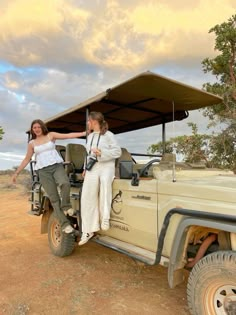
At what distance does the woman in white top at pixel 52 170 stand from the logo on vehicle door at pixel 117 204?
3.61ft

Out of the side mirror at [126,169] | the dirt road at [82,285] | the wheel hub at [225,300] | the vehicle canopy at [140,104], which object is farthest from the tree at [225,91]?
the wheel hub at [225,300]

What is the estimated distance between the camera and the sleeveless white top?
543 cm

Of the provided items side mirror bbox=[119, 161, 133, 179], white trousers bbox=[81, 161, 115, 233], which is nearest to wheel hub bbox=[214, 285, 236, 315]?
side mirror bbox=[119, 161, 133, 179]

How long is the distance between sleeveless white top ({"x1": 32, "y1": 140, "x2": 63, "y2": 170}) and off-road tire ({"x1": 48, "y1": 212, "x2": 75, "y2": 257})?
3.38 feet

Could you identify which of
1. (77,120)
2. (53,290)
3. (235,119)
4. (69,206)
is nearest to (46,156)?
(69,206)

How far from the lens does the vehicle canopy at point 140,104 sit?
4.63 m

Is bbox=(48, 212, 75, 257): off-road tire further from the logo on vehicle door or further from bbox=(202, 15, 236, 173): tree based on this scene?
bbox=(202, 15, 236, 173): tree

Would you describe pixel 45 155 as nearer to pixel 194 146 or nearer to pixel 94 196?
pixel 94 196

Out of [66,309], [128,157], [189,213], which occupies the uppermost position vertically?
[128,157]

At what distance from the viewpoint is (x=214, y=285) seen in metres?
3.03

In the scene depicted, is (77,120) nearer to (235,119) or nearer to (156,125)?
(156,125)

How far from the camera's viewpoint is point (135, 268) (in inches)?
202

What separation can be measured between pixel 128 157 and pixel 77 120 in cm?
136

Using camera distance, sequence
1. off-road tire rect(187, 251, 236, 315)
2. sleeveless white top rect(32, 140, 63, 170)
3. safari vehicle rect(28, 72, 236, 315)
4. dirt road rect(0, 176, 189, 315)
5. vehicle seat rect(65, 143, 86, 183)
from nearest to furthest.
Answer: off-road tire rect(187, 251, 236, 315)
safari vehicle rect(28, 72, 236, 315)
dirt road rect(0, 176, 189, 315)
sleeveless white top rect(32, 140, 63, 170)
vehicle seat rect(65, 143, 86, 183)
